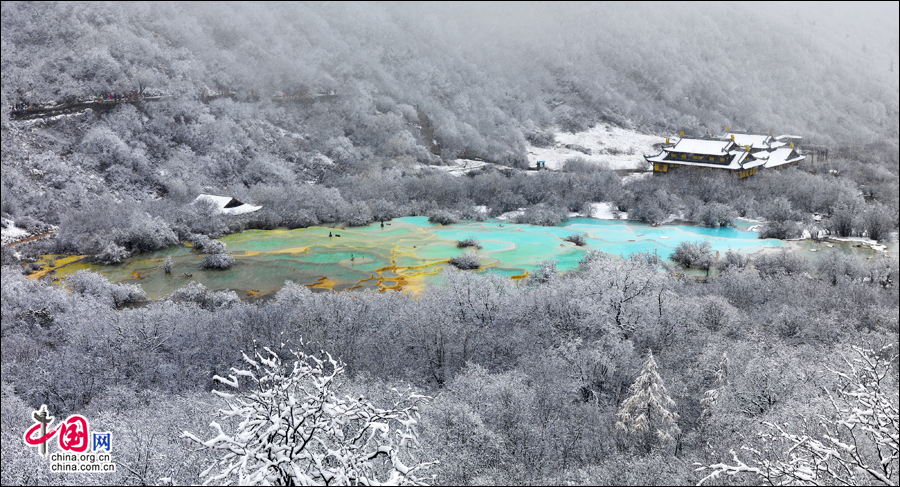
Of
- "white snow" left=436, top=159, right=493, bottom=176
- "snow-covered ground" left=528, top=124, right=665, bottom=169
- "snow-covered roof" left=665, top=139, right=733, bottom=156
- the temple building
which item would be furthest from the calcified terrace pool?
"snow-covered ground" left=528, top=124, right=665, bottom=169

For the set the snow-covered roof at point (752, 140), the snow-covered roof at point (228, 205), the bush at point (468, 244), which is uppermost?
the snow-covered roof at point (752, 140)

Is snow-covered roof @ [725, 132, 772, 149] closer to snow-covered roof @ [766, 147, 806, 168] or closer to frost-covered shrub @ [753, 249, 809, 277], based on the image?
snow-covered roof @ [766, 147, 806, 168]

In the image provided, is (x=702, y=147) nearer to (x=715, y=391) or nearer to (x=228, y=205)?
(x=228, y=205)

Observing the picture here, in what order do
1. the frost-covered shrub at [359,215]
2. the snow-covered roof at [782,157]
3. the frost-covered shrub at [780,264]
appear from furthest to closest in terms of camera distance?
the snow-covered roof at [782,157] → the frost-covered shrub at [359,215] → the frost-covered shrub at [780,264]

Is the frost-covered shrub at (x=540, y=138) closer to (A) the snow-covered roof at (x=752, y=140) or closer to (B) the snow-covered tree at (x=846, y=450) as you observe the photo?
(A) the snow-covered roof at (x=752, y=140)

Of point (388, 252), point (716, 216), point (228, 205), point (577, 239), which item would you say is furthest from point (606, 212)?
point (228, 205)

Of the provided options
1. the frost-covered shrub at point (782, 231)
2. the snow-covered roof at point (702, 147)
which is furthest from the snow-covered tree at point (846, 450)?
the snow-covered roof at point (702, 147)
